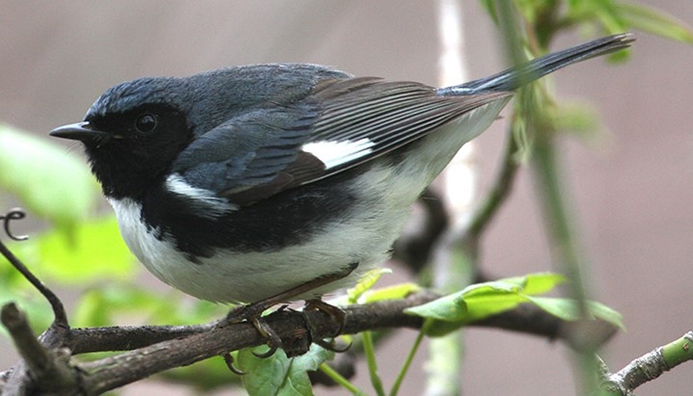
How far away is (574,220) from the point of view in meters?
0.88

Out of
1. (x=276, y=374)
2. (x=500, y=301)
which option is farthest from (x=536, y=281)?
(x=276, y=374)

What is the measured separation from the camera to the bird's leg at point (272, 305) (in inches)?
74.1

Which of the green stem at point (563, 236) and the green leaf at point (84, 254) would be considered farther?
the green leaf at point (84, 254)

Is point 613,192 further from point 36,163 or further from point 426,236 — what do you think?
point 36,163

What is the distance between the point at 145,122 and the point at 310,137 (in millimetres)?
439

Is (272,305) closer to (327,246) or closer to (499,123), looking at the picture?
(327,246)

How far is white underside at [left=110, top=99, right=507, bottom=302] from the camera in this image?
2.12 meters

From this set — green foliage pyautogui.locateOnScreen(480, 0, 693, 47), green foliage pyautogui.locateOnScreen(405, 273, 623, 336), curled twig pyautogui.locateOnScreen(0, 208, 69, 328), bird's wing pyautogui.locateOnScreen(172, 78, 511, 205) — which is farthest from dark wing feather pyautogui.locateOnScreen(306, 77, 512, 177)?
curled twig pyautogui.locateOnScreen(0, 208, 69, 328)

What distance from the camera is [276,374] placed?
175 cm

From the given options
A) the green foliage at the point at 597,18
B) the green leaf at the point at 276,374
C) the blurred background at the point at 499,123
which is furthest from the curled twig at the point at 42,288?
→ the blurred background at the point at 499,123

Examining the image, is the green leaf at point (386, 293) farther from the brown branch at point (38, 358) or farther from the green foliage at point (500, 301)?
the brown branch at point (38, 358)

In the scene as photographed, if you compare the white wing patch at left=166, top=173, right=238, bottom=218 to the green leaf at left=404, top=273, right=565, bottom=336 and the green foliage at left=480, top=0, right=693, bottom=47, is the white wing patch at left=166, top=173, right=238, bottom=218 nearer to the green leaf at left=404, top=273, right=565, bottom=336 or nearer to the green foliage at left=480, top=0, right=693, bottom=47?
the green leaf at left=404, top=273, right=565, bottom=336

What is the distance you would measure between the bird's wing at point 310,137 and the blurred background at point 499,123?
4.79 feet

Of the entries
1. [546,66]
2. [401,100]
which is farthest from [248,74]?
[546,66]
